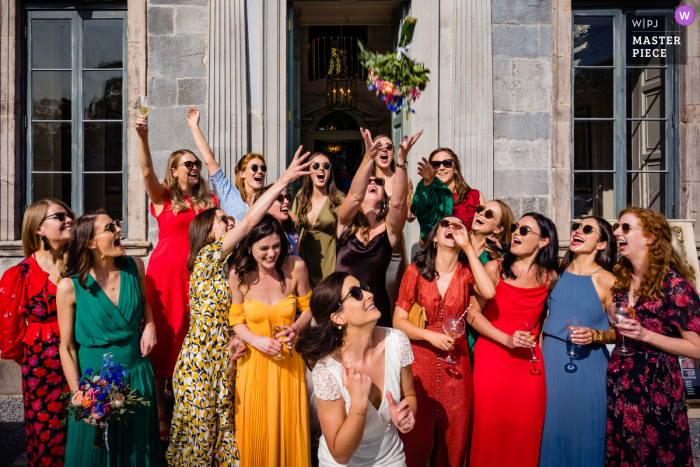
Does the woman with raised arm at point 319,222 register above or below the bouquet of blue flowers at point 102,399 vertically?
above

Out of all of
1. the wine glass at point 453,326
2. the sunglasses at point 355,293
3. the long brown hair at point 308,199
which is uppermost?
the long brown hair at point 308,199

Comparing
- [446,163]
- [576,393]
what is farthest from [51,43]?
[576,393]

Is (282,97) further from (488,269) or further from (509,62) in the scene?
(488,269)

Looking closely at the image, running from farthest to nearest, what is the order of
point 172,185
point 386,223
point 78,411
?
1. point 172,185
2. point 386,223
3. point 78,411

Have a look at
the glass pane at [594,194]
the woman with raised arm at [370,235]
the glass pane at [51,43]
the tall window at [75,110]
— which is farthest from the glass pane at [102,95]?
the glass pane at [594,194]

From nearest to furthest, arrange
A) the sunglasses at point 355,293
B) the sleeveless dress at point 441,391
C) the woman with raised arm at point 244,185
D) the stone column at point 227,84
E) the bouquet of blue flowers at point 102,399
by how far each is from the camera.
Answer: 1. the sunglasses at point 355,293
2. the bouquet of blue flowers at point 102,399
3. the sleeveless dress at point 441,391
4. the woman with raised arm at point 244,185
5. the stone column at point 227,84

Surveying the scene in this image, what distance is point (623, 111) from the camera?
6547 millimetres

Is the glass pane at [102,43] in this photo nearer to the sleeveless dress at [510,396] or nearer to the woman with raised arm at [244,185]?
the woman with raised arm at [244,185]

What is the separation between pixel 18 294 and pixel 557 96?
588cm

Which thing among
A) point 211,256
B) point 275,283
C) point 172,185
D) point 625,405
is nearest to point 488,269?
point 625,405

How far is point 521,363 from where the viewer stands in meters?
3.32

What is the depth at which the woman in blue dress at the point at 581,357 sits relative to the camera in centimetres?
324

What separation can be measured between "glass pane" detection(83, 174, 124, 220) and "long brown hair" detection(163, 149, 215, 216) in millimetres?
2263

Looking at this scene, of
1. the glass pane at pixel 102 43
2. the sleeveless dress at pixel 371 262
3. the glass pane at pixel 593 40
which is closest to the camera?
the sleeveless dress at pixel 371 262
